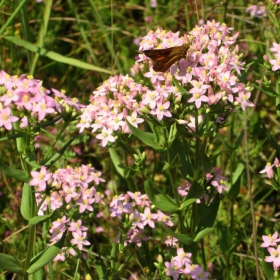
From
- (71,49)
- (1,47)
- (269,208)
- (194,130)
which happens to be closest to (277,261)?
(194,130)

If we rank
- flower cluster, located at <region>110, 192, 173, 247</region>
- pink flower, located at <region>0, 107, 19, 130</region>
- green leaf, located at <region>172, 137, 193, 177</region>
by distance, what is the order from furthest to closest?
flower cluster, located at <region>110, 192, 173, 247</region>, green leaf, located at <region>172, 137, 193, 177</region>, pink flower, located at <region>0, 107, 19, 130</region>

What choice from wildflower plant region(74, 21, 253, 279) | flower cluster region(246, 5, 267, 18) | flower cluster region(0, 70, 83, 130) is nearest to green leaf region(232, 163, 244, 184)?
wildflower plant region(74, 21, 253, 279)

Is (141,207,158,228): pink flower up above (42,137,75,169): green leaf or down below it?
below

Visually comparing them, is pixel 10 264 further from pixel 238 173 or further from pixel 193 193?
pixel 238 173

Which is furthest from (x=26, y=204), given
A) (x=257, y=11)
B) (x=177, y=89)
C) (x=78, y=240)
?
(x=257, y=11)

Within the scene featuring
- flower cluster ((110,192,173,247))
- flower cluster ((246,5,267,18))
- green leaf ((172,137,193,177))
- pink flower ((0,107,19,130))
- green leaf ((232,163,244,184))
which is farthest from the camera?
flower cluster ((246,5,267,18))

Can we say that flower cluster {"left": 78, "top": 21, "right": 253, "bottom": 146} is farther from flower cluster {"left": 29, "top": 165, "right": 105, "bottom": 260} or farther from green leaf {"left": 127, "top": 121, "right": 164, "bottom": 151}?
flower cluster {"left": 29, "top": 165, "right": 105, "bottom": 260}
